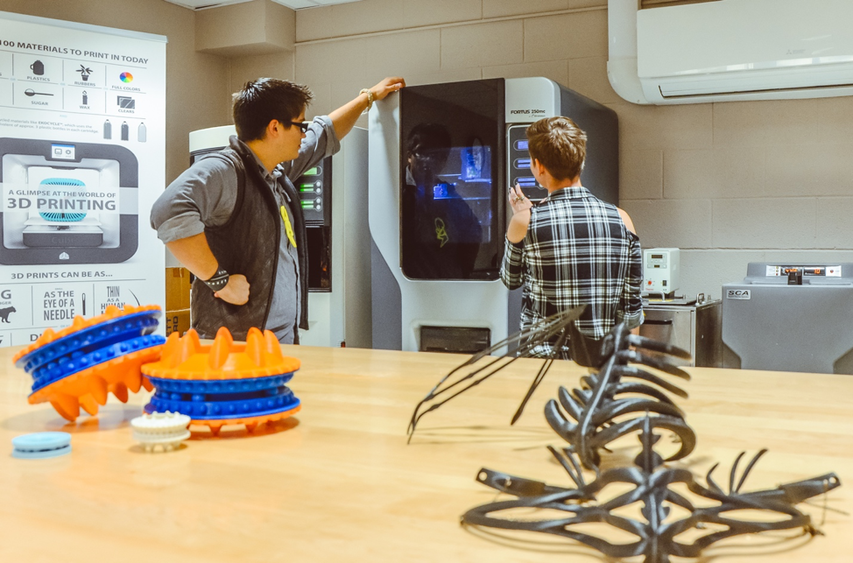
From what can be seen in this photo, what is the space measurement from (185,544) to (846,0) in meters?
3.01

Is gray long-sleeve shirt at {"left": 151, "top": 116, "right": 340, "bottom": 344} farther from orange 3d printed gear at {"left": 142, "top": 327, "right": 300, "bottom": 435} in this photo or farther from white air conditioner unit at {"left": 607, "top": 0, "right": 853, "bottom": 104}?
white air conditioner unit at {"left": 607, "top": 0, "right": 853, "bottom": 104}

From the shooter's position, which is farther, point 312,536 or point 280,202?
point 280,202

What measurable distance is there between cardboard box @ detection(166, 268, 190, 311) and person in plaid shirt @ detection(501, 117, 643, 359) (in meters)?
2.38

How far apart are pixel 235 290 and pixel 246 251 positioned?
0.15 metres

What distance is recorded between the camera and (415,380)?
1.16 meters

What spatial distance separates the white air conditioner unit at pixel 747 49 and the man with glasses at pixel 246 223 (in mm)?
1532

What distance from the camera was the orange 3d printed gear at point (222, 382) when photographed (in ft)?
2.56

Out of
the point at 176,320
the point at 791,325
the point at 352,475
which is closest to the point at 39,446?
the point at 352,475

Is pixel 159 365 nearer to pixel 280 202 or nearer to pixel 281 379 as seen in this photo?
pixel 281 379

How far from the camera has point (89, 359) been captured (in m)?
0.84

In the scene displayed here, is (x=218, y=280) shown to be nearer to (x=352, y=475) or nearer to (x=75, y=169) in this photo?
(x=352, y=475)

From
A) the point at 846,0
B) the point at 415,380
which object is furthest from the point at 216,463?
the point at 846,0

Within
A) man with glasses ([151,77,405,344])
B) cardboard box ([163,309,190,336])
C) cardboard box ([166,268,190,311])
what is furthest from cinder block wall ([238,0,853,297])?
man with glasses ([151,77,405,344])

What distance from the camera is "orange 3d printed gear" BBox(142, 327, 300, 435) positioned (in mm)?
782
